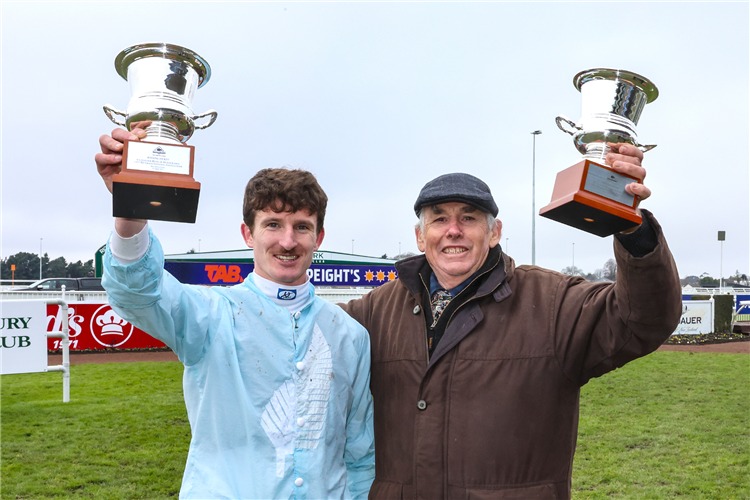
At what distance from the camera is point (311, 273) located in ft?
66.5

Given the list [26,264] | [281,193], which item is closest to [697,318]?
[281,193]

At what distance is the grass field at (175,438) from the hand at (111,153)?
3.98 metres

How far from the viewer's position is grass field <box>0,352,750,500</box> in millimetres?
5402

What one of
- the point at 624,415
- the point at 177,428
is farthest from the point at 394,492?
the point at 624,415

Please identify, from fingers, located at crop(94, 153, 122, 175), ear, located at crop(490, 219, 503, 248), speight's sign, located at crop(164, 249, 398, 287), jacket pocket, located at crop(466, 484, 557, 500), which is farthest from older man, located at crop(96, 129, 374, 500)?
speight's sign, located at crop(164, 249, 398, 287)

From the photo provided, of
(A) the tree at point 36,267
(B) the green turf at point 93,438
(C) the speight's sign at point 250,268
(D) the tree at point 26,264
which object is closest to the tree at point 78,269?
(A) the tree at point 36,267

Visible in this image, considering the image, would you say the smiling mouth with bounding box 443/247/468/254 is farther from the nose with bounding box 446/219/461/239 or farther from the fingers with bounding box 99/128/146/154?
the fingers with bounding box 99/128/146/154

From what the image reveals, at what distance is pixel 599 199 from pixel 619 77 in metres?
0.63

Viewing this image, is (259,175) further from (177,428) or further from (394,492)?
(177,428)

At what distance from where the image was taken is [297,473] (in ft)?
7.41

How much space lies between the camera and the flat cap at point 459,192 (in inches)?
106

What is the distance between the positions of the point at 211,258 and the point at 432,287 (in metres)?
16.4

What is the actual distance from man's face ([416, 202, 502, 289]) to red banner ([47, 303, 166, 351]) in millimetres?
12680

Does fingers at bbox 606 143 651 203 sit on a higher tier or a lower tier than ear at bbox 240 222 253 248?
higher
